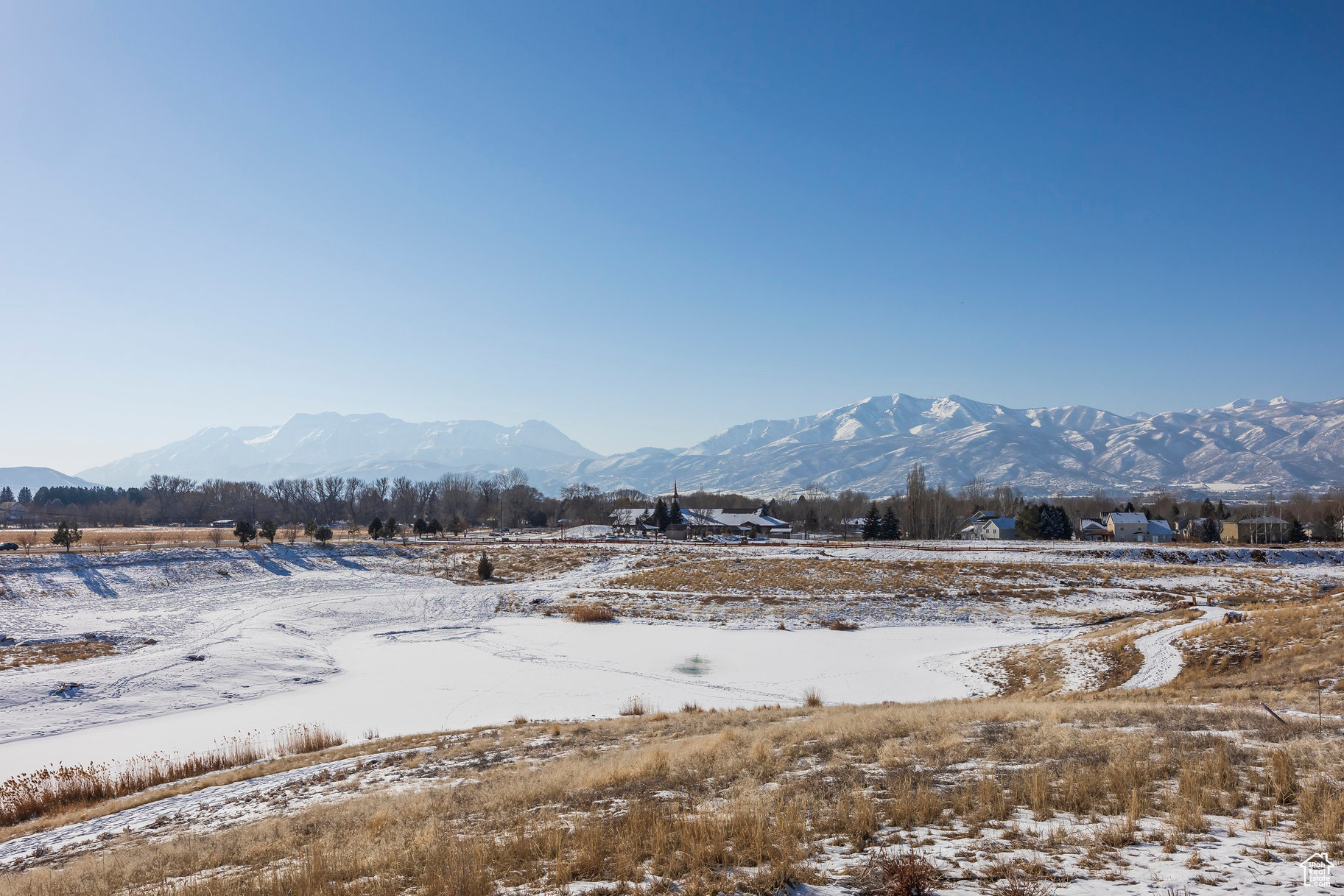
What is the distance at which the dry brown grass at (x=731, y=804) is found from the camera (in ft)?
23.0

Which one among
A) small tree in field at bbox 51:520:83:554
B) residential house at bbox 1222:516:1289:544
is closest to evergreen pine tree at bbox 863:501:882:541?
residential house at bbox 1222:516:1289:544

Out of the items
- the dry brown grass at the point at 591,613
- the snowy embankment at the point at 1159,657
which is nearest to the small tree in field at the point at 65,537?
the dry brown grass at the point at 591,613

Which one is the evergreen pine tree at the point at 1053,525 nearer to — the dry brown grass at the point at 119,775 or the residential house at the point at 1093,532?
the residential house at the point at 1093,532

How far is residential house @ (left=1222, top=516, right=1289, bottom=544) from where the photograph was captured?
298 feet

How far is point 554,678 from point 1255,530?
363ft

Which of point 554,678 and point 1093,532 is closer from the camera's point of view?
point 554,678

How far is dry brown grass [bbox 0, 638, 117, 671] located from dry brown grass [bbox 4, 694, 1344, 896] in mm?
24147

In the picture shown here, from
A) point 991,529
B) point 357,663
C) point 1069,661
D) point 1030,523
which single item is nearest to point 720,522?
point 991,529

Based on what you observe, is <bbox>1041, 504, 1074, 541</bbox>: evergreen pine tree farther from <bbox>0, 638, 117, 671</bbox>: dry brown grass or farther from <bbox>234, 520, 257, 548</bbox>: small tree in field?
<bbox>0, 638, 117, 671</bbox>: dry brown grass

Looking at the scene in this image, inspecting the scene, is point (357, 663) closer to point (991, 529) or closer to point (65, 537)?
point (65, 537)

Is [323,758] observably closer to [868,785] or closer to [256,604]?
[868,785]

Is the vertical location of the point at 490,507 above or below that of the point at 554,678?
above

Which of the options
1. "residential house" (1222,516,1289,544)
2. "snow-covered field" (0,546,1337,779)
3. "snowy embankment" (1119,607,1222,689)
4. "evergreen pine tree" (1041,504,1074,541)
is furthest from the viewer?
"evergreen pine tree" (1041,504,1074,541)

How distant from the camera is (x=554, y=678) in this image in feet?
87.6
